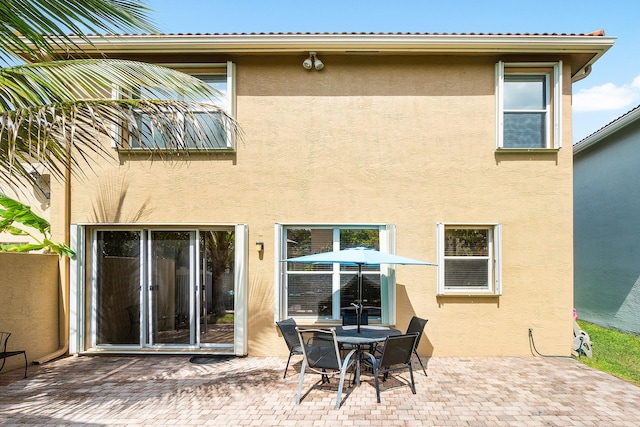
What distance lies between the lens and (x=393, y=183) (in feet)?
27.9

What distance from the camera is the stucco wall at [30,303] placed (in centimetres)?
732

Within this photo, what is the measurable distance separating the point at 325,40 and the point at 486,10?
4.60 meters

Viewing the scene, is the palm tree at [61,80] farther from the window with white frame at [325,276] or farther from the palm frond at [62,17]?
the window with white frame at [325,276]

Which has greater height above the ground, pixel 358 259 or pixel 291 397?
pixel 358 259

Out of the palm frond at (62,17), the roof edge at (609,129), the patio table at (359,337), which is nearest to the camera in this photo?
the palm frond at (62,17)

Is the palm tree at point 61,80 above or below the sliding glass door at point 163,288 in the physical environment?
above

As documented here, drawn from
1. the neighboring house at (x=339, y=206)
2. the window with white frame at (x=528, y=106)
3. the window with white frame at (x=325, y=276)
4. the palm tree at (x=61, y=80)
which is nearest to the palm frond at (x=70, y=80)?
the palm tree at (x=61, y=80)

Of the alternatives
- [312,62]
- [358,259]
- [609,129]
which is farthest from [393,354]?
[609,129]

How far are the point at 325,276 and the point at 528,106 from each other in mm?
5646

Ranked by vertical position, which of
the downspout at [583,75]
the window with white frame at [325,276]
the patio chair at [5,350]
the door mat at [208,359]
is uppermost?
the downspout at [583,75]

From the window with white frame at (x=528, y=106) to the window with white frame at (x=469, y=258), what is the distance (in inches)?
73.2

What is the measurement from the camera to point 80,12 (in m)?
3.71

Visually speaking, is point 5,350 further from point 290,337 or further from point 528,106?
point 528,106

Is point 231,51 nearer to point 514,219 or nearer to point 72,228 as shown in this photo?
point 72,228
